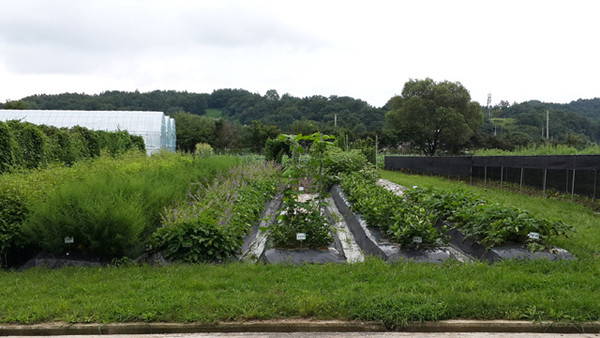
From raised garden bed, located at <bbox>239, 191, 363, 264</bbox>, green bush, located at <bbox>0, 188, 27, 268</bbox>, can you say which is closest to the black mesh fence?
raised garden bed, located at <bbox>239, 191, 363, 264</bbox>

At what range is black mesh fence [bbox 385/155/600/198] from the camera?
9828mm

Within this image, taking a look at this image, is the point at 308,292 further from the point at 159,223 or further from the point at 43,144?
the point at 43,144

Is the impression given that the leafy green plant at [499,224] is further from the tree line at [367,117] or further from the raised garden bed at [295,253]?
the tree line at [367,117]

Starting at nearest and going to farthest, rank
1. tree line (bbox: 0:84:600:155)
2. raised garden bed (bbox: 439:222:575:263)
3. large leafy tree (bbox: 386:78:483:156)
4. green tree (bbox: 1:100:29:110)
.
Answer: raised garden bed (bbox: 439:222:575:263)
large leafy tree (bbox: 386:78:483:156)
tree line (bbox: 0:84:600:155)
green tree (bbox: 1:100:29:110)

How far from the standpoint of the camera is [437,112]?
4272cm

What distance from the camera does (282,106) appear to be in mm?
63719

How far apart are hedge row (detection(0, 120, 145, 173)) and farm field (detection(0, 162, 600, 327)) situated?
192 inches

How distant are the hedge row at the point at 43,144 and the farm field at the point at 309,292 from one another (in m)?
4.89

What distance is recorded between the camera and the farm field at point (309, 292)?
11.6 feet

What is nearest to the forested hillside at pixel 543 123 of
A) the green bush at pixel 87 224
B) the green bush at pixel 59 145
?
the green bush at pixel 59 145

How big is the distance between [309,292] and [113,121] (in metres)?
33.7

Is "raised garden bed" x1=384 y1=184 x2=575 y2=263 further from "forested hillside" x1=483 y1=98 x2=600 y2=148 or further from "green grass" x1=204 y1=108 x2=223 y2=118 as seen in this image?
"green grass" x1=204 y1=108 x2=223 y2=118

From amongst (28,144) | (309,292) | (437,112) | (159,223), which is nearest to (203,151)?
(28,144)

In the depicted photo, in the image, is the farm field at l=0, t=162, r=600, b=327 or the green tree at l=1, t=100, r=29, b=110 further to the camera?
the green tree at l=1, t=100, r=29, b=110
